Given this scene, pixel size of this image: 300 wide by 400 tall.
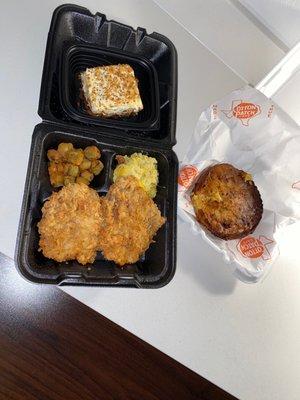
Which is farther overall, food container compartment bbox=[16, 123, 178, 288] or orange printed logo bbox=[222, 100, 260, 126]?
orange printed logo bbox=[222, 100, 260, 126]

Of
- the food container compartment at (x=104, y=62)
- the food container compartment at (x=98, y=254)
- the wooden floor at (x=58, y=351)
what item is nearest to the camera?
the food container compartment at (x=98, y=254)

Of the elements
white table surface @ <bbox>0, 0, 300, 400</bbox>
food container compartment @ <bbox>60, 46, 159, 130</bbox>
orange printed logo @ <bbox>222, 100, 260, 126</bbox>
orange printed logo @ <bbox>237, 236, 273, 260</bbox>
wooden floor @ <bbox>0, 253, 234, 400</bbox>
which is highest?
orange printed logo @ <bbox>222, 100, 260, 126</bbox>

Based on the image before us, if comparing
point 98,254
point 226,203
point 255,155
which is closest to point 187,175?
point 226,203

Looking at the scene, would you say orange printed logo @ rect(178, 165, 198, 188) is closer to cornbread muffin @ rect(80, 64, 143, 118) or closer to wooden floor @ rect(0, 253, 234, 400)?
cornbread muffin @ rect(80, 64, 143, 118)

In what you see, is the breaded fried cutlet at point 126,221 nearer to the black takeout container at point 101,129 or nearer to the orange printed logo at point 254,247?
the black takeout container at point 101,129

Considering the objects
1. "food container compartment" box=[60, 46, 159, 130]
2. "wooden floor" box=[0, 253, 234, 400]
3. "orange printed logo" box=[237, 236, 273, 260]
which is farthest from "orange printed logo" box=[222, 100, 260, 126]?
"wooden floor" box=[0, 253, 234, 400]

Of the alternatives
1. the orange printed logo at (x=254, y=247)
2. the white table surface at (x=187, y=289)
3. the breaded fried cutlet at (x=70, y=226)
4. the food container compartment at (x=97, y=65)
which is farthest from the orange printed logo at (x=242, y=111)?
the breaded fried cutlet at (x=70, y=226)
